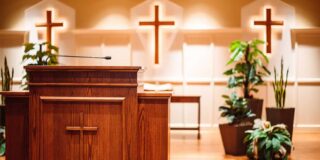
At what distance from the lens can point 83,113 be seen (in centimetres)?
258

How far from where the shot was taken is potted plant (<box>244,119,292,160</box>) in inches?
148

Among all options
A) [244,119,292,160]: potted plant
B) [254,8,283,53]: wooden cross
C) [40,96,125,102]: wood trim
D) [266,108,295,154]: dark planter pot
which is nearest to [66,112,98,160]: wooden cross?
[40,96,125,102]: wood trim

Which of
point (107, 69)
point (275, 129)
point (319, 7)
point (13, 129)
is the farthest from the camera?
point (319, 7)

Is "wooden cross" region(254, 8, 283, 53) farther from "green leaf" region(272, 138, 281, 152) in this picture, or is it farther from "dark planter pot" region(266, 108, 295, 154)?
"green leaf" region(272, 138, 281, 152)

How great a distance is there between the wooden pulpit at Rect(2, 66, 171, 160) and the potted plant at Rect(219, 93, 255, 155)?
203 cm

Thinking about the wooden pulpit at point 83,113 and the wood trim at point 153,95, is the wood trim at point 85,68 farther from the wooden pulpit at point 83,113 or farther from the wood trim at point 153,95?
the wood trim at point 153,95

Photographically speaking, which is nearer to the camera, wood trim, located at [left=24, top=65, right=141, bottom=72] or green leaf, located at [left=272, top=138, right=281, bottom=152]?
wood trim, located at [left=24, top=65, right=141, bottom=72]

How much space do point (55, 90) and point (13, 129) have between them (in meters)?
0.58

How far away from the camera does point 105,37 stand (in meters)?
6.85

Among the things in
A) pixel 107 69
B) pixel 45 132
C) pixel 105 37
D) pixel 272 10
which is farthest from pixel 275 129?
pixel 105 37

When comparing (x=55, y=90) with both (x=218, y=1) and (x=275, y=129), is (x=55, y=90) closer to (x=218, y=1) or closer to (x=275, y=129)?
(x=275, y=129)

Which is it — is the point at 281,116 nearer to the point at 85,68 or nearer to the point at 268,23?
the point at 268,23

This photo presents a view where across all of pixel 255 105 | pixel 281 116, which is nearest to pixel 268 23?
pixel 255 105

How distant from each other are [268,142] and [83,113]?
2.11 metres
